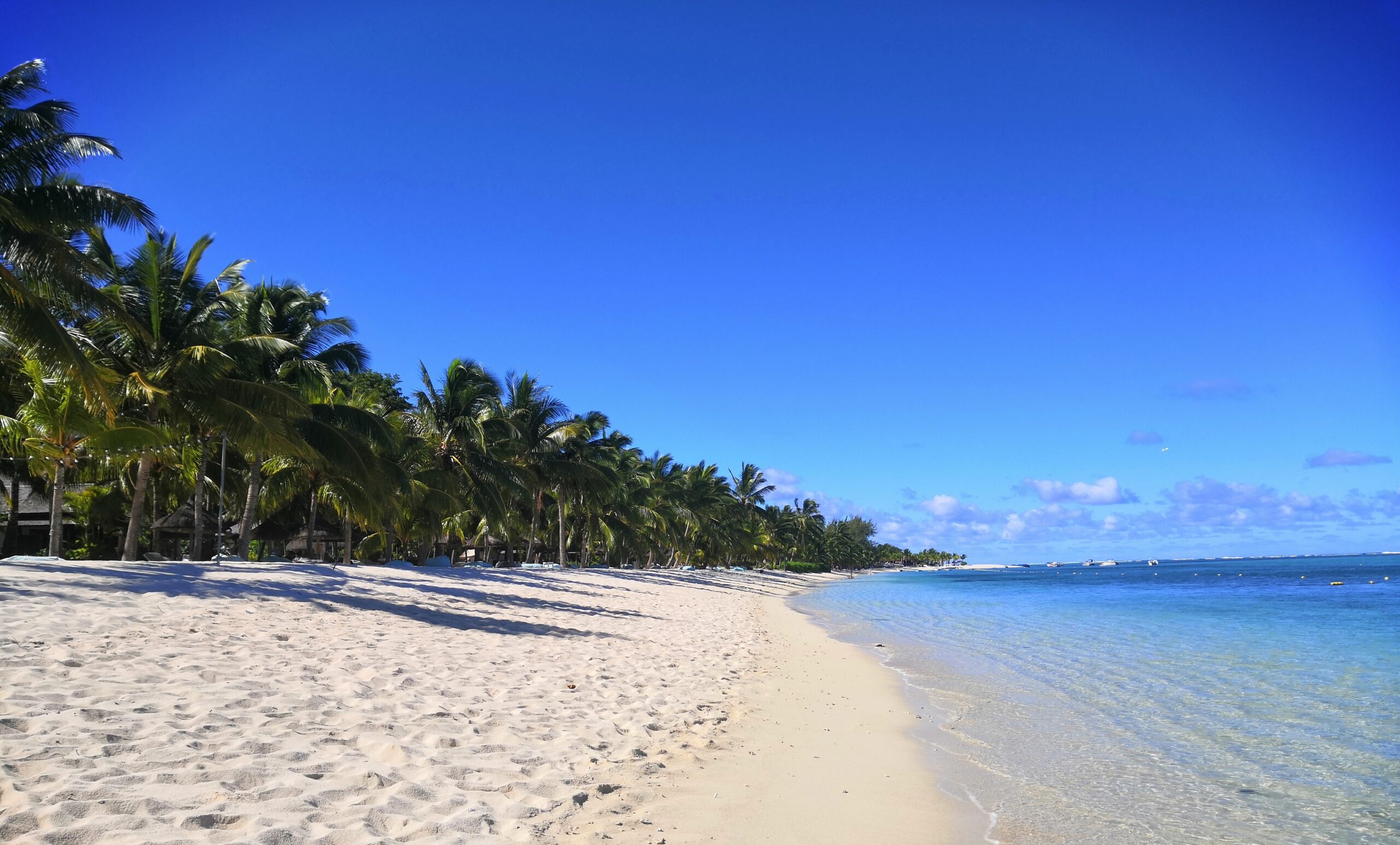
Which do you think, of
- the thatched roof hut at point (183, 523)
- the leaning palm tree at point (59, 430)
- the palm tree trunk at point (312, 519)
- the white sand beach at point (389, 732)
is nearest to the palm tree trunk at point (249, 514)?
the leaning palm tree at point (59, 430)

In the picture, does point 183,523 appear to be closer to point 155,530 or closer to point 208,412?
point 155,530

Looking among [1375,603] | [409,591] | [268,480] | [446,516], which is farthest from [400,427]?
[1375,603]

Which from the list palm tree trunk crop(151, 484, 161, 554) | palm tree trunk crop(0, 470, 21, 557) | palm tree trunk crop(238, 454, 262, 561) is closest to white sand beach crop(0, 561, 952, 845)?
palm tree trunk crop(238, 454, 262, 561)

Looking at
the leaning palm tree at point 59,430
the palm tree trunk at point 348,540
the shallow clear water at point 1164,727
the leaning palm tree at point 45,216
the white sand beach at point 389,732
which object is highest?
the leaning palm tree at point 45,216

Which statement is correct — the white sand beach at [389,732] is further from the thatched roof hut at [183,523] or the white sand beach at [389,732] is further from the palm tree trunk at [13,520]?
the palm tree trunk at [13,520]

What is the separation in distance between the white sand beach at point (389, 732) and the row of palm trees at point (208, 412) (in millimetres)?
4334

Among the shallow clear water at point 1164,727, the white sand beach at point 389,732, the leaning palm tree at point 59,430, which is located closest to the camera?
the white sand beach at point 389,732

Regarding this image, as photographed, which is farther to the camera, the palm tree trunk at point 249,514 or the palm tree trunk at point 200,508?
the palm tree trunk at point 249,514

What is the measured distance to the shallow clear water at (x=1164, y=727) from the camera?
5.65 m

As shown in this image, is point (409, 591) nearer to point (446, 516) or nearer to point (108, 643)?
point (108, 643)

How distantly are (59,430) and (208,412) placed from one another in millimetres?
2416

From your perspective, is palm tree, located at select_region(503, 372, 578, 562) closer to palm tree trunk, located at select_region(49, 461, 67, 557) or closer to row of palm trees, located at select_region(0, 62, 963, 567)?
row of palm trees, located at select_region(0, 62, 963, 567)

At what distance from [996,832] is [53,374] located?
15.9 m

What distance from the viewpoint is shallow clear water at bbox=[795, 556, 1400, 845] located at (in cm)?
565
